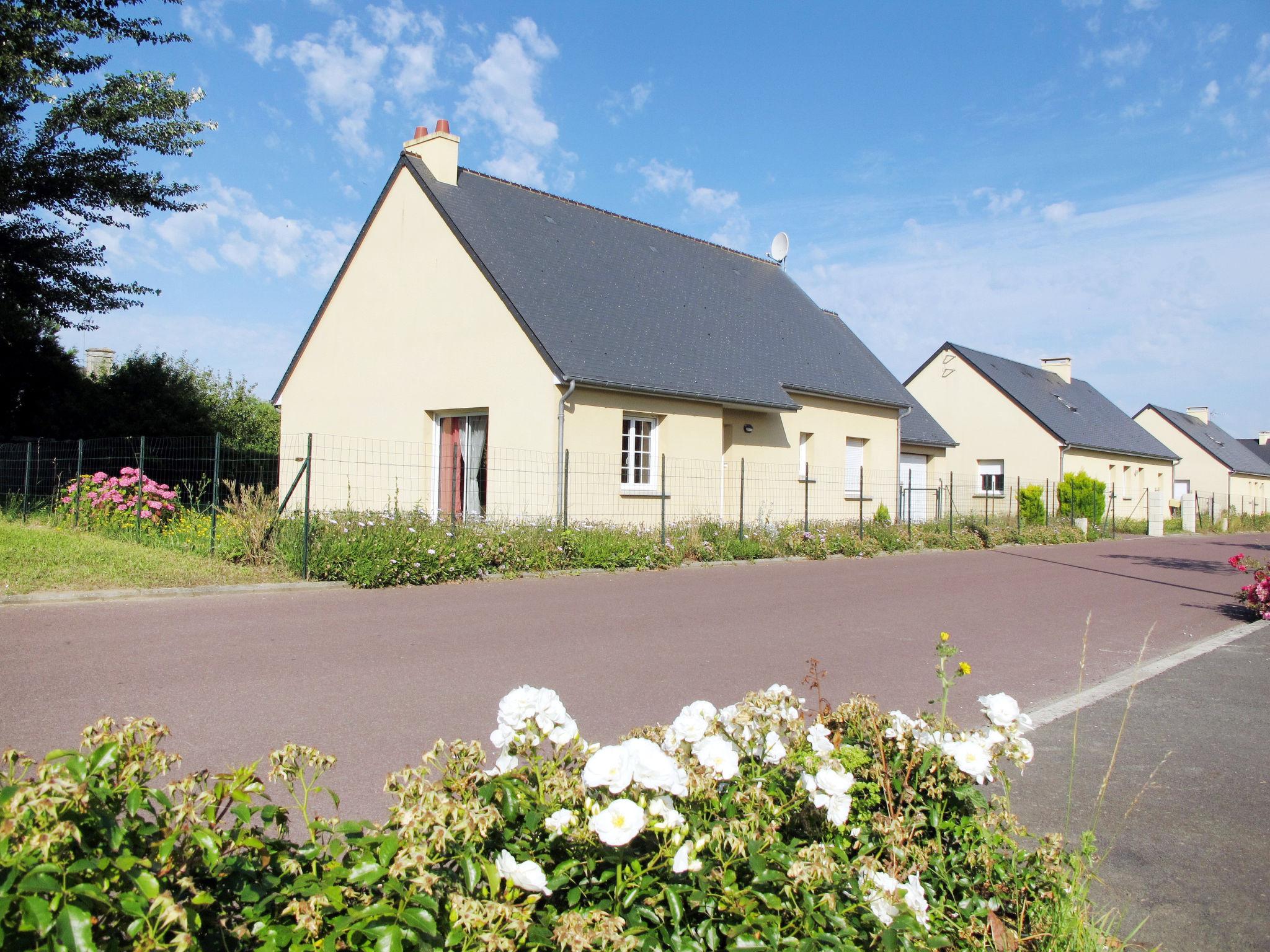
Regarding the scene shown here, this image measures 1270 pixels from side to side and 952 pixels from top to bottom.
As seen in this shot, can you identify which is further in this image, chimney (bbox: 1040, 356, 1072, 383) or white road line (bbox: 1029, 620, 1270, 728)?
chimney (bbox: 1040, 356, 1072, 383)

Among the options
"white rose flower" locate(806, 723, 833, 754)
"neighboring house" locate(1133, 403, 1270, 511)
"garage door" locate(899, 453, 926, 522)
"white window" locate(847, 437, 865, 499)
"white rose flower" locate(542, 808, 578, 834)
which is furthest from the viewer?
"neighboring house" locate(1133, 403, 1270, 511)

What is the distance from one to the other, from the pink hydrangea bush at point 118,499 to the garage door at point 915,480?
18499 millimetres

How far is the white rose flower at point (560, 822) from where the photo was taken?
83.8 inches

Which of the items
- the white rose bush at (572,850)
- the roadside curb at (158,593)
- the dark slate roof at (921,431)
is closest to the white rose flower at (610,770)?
the white rose bush at (572,850)

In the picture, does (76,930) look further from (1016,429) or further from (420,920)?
(1016,429)

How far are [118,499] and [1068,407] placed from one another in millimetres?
36498

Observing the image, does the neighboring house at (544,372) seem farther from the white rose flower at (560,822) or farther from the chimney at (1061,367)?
the chimney at (1061,367)

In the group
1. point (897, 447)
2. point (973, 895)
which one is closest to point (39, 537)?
point (973, 895)

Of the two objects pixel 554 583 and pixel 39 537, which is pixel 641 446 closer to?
pixel 554 583

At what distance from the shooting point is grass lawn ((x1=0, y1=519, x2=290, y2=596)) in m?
9.42

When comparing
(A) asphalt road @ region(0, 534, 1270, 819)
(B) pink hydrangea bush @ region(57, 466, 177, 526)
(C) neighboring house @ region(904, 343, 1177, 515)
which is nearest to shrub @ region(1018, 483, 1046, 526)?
(C) neighboring house @ region(904, 343, 1177, 515)

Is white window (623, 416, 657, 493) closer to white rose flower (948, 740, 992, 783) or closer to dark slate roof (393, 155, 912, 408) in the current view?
dark slate roof (393, 155, 912, 408)

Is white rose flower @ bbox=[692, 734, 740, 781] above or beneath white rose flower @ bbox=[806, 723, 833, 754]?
above

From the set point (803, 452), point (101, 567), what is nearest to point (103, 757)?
point (101, 567)
